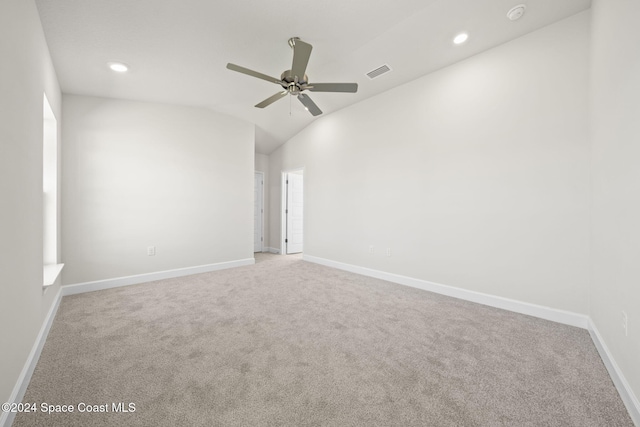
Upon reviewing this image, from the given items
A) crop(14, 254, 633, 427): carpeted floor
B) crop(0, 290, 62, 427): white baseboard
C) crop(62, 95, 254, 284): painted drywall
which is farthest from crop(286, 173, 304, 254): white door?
crop(0, 290, 62, 427): white baseboard

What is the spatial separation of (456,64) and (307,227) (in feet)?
12.1

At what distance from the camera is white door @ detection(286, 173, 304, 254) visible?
6.11 meters

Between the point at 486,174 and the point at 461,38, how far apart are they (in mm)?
1514

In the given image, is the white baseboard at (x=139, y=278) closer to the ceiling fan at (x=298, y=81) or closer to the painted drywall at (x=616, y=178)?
the ceiling fan at (x=298, y=81)

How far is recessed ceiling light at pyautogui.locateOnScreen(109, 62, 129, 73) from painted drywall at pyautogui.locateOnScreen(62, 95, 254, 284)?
86 centimetres

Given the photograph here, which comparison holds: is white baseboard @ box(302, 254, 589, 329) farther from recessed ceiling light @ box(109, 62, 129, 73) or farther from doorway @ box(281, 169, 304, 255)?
recessed ceiling light @ box(109, 62, 129, 73)

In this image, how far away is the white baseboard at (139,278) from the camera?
3287 millimetres

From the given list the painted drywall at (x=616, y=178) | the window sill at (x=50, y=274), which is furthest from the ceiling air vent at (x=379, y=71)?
the window sill at (x=50, y=274)

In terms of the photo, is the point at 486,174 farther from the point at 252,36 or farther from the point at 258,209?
the point at 258,209

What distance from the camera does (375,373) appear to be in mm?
1643

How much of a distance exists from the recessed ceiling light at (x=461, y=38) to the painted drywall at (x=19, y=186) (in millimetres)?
3531

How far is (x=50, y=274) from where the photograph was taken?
2469 mm

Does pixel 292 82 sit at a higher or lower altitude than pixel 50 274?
higher

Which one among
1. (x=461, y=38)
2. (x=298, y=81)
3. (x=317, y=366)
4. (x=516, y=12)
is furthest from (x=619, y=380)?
(x=298, y=81)
